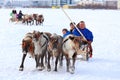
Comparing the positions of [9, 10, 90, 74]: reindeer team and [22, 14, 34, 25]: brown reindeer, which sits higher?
[9, 10, 90, 74]: reindeer team

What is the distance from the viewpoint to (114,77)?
30.0 ft

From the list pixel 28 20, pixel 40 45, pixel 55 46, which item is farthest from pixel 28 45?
pixel 28 20

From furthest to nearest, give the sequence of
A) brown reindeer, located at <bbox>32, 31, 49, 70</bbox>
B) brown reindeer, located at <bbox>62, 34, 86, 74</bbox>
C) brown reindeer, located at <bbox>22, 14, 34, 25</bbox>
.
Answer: brown reindeer, located at <bbox>22, 14, 34, 25</bbox> < brown reindeer, located at <bbox>32, 31, 49, 70</bbox> < brown reindeer, located at <bbox>62, 34, 86, 74</bbox>

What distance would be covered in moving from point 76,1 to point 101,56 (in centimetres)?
14317

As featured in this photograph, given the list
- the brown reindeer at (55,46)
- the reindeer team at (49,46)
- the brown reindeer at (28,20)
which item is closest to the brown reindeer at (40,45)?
the reindeer team at (49,46)

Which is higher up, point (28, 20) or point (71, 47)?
point (71, 47)

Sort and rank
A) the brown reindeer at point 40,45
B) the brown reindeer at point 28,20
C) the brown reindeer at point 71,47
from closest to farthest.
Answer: the brown reindeer at point 71,47 → the brown reindeer at point 40,45 → the brown reindeer at point 28,20

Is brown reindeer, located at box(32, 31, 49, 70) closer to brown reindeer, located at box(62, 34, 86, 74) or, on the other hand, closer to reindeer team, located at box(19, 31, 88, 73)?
reindeer team, located at box(19, 31, 88, 73)

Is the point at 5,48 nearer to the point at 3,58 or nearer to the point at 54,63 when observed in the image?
the point at 3,58

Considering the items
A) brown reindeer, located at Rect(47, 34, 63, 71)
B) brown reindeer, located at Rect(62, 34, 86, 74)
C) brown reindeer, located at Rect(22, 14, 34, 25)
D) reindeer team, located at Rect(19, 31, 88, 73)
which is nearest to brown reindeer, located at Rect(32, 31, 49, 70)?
reindeer team, located at Rect(19, 31, 88, 73)

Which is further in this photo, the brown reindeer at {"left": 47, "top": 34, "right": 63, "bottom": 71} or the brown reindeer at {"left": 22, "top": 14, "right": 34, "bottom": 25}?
the brown reindeer at {"left": 22, "top": 14, "right": 34, "bottom": 25}

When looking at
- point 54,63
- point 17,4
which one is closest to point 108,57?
point 54,63

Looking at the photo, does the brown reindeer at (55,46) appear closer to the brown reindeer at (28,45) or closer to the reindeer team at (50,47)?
the reindeer team at (50,47)

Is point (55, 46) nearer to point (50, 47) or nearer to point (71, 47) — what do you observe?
point (50, 47)
